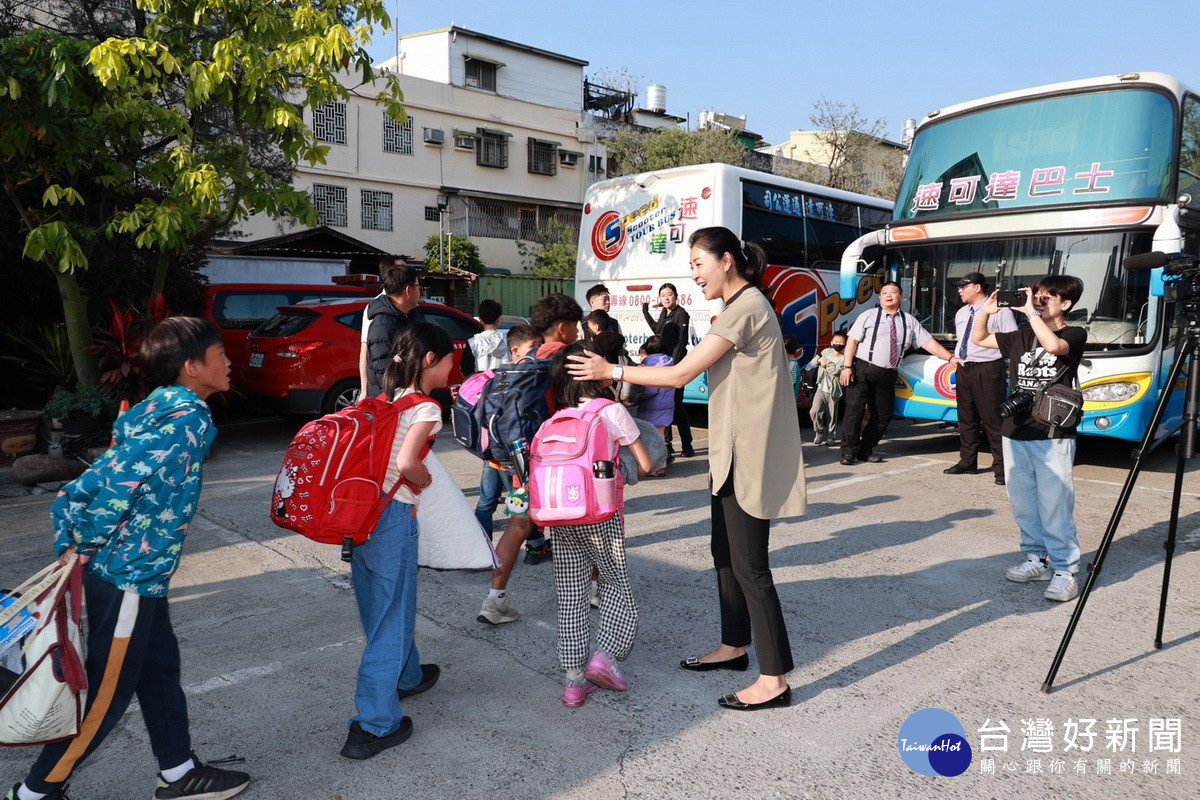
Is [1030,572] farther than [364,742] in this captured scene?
Yes

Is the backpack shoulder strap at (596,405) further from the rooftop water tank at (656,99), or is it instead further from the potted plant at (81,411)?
the rooftop water tank at (656,99)

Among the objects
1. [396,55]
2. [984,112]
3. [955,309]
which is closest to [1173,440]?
[955,309]

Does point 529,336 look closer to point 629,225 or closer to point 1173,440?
point 629,225

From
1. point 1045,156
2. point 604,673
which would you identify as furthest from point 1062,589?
point 1045,156

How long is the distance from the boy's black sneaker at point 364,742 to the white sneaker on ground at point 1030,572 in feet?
11.9

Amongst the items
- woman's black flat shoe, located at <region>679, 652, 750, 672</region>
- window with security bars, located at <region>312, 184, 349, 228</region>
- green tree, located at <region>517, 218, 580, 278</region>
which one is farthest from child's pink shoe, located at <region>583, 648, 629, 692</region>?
green tree, located at <region>517, 218, 580, 278</region>

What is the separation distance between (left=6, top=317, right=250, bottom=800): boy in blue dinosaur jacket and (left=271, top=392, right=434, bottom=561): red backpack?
305 mm

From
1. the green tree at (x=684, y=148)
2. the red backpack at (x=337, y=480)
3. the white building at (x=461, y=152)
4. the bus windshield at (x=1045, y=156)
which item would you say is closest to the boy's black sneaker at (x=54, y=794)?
the red backpack at (x=337, y=480)

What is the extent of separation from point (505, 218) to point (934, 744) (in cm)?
2476

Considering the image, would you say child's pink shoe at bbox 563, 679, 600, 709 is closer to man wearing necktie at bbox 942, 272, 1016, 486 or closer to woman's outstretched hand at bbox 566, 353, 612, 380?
woman's outstretched hand at bbox 566, 353, 612, 380

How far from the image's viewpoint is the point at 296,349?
29.8 feet

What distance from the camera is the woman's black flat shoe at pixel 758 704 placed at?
11.1ft

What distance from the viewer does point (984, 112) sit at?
863cm

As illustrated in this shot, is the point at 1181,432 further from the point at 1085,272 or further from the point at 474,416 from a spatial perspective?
the point at 1085,272
